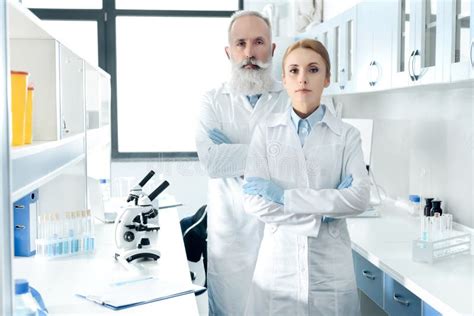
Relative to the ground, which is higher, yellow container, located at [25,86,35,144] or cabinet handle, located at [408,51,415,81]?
cabinet handle, located at [408,51,415,81]

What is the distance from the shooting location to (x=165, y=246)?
2477 mm

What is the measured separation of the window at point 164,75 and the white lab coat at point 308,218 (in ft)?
10.7

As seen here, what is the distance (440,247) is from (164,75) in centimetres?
357

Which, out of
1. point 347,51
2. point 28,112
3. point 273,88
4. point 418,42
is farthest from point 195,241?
point 28,112

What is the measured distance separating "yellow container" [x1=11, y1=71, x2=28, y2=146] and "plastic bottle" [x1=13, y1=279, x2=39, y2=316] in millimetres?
398

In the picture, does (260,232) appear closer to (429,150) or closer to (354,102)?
(429,150)

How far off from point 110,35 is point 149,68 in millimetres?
434

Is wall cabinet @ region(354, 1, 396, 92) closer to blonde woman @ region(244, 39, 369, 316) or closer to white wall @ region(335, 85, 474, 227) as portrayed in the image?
white wall @ region(335, 85, 474, 227)

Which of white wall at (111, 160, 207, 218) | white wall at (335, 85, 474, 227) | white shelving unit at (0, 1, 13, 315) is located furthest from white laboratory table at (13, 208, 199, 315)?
white wall at (111, 160, 207, 218)

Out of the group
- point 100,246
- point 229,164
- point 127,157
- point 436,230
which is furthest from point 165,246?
point 127,157

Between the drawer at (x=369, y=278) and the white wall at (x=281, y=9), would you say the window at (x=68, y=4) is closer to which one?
the white wall at (x=281, y=9)

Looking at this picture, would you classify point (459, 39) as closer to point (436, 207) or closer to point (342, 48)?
point (436, 207)

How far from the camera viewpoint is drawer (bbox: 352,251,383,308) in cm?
222

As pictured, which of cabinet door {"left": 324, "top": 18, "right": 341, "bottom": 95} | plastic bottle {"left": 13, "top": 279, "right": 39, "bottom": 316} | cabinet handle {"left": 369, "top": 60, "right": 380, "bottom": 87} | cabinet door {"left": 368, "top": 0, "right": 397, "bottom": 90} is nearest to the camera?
plastic bottle {"left": 13, "top": 279, "right": 39, "bottom": 316}
